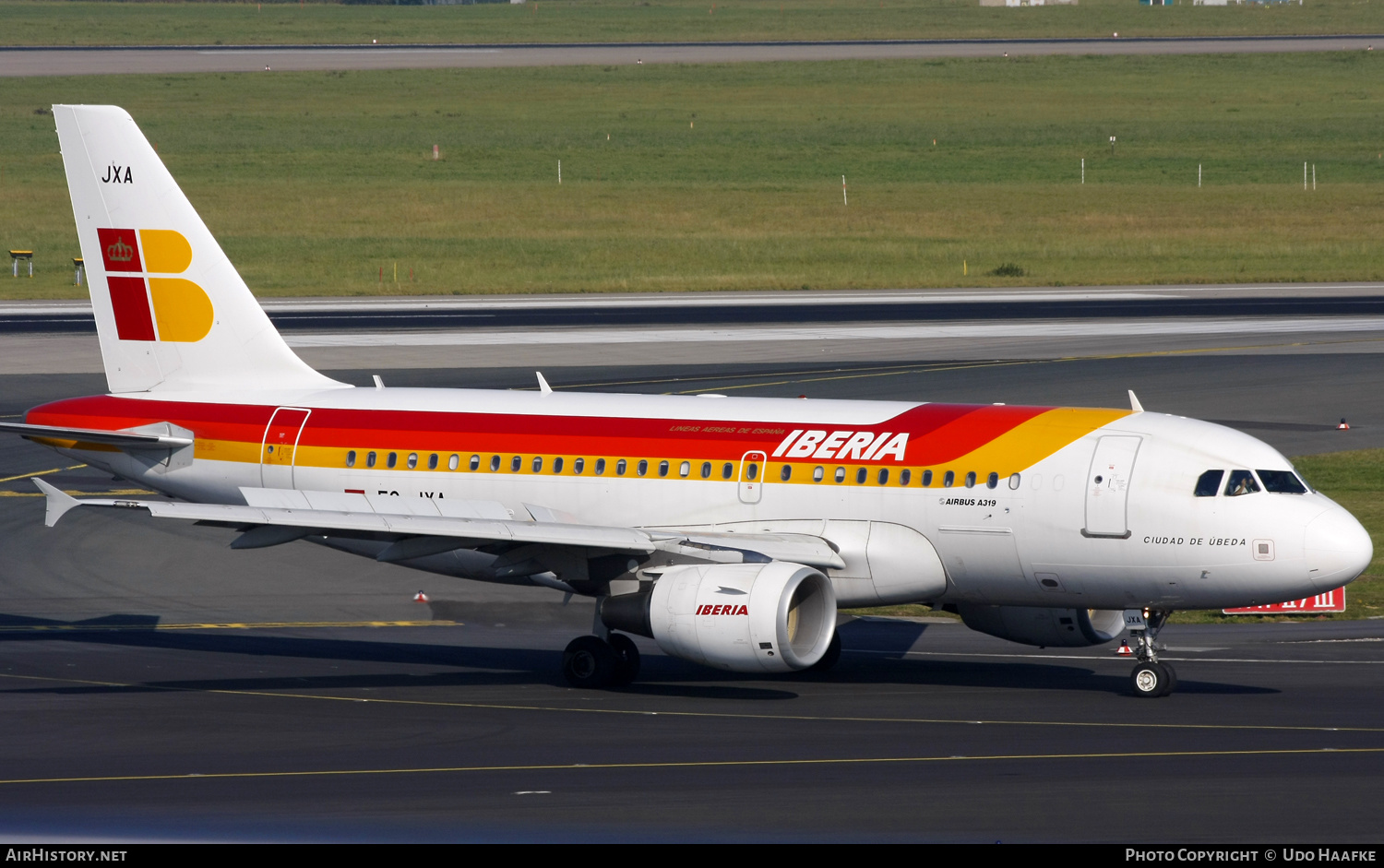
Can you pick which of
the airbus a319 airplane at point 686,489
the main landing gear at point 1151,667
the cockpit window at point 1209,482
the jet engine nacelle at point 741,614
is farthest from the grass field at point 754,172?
the cockpit window at point 1209,482

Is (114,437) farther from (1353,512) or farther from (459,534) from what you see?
(1353,512)

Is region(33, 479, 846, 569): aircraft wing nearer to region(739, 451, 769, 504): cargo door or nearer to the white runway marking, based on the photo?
region(739, 451, 769, 504): cargo door

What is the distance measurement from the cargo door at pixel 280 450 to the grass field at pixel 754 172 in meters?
57.5

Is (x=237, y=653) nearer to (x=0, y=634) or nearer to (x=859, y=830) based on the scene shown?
(x=0, y=634)

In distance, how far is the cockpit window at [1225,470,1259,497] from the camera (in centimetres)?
2636

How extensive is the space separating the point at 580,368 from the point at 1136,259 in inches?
1721

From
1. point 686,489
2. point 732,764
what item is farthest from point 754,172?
point 732,764

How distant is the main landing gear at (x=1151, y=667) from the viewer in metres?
27.1

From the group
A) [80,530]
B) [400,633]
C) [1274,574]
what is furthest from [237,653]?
[1274,574]

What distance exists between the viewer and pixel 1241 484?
2642 centimetres

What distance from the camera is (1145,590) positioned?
26.8 meters

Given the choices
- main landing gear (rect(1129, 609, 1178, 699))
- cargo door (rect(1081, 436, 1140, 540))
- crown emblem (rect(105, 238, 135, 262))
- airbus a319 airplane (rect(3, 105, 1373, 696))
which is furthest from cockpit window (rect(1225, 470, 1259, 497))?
crown emblem (rect(105, 238, 135, 262))

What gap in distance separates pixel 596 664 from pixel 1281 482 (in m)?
11.0

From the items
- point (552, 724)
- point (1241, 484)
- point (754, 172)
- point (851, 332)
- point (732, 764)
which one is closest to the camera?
point (732, 764)
